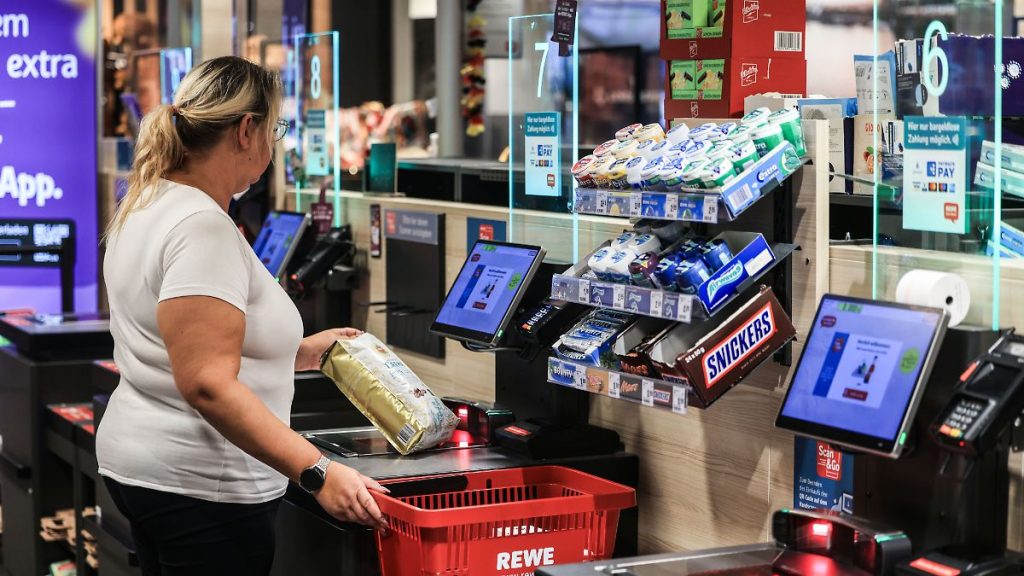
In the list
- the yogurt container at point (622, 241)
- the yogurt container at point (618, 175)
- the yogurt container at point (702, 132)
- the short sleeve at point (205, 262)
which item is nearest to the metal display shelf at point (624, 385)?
the yogurt container at point (622, 241)

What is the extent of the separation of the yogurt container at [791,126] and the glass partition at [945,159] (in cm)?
15

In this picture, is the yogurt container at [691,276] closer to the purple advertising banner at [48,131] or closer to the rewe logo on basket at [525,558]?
the rewe logo on basket at [525,558]

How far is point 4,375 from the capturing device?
5.19 m

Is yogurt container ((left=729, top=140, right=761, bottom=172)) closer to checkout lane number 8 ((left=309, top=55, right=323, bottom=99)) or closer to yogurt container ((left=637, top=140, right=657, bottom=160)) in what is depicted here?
yogurt container ((left=637, top=140, right=657, bottom=160))

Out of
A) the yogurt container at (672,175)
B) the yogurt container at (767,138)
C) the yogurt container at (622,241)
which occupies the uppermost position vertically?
the yogurt container at (767,138)

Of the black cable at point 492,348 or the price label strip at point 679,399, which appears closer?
the price label strip at point 679,399

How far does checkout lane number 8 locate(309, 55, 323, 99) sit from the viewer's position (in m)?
4.67

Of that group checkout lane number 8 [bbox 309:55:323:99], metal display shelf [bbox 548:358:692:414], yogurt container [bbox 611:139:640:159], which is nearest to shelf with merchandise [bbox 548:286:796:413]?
metal display shelf [bbox 548:358:692:414]

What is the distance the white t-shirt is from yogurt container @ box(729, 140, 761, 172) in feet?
2.71

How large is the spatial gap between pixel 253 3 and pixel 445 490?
3336 millimetres

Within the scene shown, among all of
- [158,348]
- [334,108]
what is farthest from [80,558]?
[158,348]

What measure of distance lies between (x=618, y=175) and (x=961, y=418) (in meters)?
0.82

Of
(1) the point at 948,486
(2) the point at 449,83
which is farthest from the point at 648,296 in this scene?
(2) the point at 449,83

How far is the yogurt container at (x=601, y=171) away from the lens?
251cm
